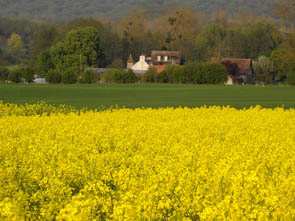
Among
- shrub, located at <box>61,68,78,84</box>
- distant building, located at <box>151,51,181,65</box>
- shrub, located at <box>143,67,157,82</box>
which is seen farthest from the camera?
distant building, located at <box>151,51,181,65</box>

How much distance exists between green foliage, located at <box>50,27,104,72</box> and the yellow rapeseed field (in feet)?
284

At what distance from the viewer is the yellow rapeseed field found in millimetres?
6406

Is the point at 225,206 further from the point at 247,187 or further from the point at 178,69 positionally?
the point at 178,69

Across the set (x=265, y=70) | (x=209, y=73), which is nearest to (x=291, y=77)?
(x=209, y=73)

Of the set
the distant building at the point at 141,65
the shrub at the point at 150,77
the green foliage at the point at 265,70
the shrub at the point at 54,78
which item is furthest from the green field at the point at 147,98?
the distant building at the point at 141,65

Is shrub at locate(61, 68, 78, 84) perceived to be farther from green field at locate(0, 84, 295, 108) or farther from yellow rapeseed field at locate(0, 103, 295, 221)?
yellow rapeseed field at locate(0, 103, 295, 221)

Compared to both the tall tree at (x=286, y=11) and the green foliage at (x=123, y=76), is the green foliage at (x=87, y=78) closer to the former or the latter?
the green foliage at (x=123, y=76)

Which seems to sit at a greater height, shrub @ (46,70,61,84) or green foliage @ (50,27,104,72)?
green foliage @ (50,27,104,72)

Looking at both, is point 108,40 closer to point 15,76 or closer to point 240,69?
point 240,69

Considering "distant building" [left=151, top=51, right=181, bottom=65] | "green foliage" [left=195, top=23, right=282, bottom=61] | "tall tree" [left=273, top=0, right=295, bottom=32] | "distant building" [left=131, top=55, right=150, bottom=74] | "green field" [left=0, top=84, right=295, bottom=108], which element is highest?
"tall tree" [left=273, top=0, right=295, bottom=32]

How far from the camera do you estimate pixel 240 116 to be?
67.9ft

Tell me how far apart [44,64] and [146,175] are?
10009cm

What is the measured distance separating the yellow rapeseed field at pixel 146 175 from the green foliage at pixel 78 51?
284 feet

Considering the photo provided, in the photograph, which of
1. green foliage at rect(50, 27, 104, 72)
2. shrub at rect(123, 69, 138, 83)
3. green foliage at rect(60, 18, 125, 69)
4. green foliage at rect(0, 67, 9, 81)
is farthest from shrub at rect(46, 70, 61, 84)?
green foliage at rect(60, 18, 125, 69)
